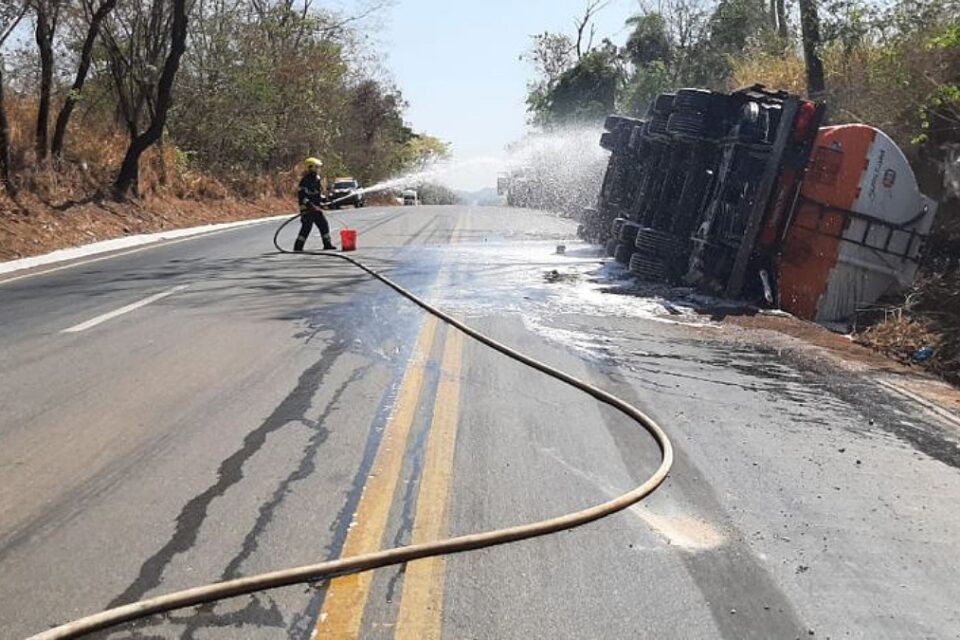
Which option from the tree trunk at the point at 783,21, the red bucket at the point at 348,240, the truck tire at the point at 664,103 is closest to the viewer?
the truck tire at the point at 664,103

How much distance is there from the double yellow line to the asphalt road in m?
0.01

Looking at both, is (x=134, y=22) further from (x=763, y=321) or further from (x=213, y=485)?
(x=213, y=485)

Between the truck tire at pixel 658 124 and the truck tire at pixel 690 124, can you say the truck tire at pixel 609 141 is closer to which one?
the truck tire at pixel 658 124

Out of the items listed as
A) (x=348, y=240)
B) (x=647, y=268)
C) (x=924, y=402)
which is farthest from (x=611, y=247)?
(x=924, y=402)

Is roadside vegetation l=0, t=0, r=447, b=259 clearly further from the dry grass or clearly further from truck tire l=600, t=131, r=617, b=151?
truck tire l=600, t=131, r=617, b=151

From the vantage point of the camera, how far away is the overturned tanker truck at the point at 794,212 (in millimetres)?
10859

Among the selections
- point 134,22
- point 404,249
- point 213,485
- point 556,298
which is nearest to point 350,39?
point 134,22

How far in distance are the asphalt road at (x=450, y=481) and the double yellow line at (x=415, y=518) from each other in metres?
0.01

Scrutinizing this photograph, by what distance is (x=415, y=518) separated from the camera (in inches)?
156

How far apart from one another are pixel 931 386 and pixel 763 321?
2830mm

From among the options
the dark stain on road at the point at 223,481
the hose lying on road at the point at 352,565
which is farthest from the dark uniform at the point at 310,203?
the hose lying on road at the point at 352,565

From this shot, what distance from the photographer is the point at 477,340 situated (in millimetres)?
8109

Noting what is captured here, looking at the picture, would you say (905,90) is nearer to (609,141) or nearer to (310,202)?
(609,141)

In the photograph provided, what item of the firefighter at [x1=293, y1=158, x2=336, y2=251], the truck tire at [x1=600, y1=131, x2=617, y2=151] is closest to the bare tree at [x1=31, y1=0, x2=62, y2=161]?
the firefighter at [x1=293, y1=158, x2=336, y2=251]
